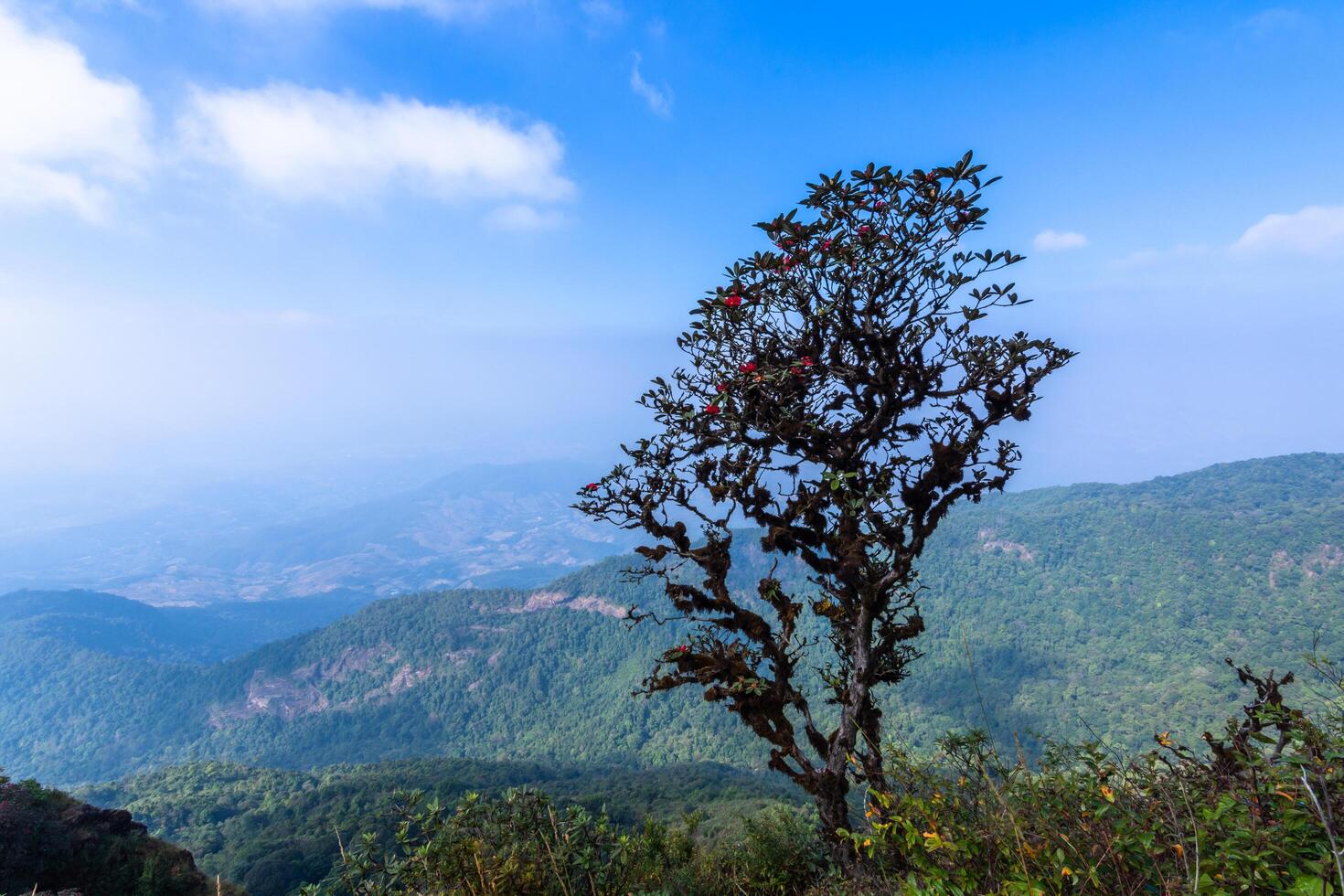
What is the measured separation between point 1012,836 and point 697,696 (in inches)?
4434

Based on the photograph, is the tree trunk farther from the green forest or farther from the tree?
the green forest

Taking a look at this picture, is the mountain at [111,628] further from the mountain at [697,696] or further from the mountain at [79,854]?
the mountain at [79,854]

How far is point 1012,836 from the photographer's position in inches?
112

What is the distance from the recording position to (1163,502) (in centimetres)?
11962

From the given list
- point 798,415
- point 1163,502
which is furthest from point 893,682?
point 1163,502

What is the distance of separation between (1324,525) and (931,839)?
128190 millimetres

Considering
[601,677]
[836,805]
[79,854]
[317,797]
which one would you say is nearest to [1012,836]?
[836,805]

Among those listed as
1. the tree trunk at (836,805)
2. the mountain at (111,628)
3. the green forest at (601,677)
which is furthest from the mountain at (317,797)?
the mountain at (111,628)

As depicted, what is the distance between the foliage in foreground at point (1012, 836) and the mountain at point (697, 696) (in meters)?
75.0

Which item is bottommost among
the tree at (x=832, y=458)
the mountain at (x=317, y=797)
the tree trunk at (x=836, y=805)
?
the mountain at (x=317, y=797)

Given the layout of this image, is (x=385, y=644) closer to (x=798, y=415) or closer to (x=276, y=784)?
(x=276, y=784)

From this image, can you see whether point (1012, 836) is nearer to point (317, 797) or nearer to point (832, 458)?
point (832, 458)

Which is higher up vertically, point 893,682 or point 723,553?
point 723,553

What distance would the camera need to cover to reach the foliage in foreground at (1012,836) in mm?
2195
